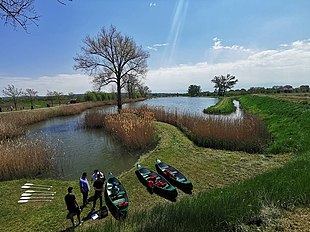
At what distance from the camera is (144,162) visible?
8.89 metres

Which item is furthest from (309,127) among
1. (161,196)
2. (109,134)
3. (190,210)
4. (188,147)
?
(109,134)

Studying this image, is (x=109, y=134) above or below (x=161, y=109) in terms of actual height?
below

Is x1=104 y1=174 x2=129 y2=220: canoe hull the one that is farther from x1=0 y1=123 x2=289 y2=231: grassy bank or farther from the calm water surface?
the calm water surface

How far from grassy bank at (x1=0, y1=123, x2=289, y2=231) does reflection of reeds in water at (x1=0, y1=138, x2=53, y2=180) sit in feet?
2.43

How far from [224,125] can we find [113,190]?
8651mm

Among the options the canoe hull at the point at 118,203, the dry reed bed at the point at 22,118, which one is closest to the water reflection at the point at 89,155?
the canoe hull at the point at 118,203

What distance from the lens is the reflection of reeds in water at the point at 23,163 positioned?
7.72m

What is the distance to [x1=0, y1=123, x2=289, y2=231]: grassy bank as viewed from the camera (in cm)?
486

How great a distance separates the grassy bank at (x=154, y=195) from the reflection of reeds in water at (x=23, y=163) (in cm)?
74

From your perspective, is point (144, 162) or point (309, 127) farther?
point (309, 127)

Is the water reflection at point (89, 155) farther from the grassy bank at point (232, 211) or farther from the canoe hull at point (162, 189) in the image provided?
the grassy bank at point (232, 211)

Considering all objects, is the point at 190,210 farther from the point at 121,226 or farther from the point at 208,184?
the point at 208,184

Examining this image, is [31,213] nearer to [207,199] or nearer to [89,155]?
[207,199]

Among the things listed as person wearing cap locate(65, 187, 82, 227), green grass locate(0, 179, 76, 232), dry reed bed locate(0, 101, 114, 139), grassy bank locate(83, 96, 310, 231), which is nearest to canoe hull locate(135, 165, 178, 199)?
grassy bank locate(83, 96, 310, 231)
